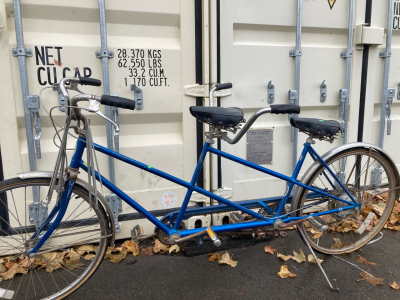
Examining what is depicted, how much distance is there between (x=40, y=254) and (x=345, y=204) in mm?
2182

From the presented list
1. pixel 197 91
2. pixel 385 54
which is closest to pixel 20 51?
pixel 197 91

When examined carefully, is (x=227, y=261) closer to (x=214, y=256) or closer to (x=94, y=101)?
(x=214, y=256)

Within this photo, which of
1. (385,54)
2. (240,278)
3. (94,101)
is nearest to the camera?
(94,101)

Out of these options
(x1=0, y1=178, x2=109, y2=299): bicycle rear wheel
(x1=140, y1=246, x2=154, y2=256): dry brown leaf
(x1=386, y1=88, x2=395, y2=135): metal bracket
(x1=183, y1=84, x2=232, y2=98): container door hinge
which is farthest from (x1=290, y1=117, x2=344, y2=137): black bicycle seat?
(x1=140, y1=246, x2=154, y2=256): dry brown leaf

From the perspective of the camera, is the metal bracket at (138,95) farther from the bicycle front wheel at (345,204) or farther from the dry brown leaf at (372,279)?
the dry brown leaf at (372,279)

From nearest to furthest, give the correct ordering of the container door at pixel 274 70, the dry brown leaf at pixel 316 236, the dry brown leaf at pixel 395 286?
1. the dry brown leaf at pixel 395 286
2. the container door at pixel 274 70
3. the dry brown leaf at pixel 316 236

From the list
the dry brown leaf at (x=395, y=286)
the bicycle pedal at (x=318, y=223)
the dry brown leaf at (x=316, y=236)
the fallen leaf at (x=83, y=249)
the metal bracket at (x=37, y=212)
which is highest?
the metal bracket at (x=37, y=212)

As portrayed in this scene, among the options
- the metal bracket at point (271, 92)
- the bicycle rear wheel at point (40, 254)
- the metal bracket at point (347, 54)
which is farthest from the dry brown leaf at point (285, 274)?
the metal bracket at point (347, 54)

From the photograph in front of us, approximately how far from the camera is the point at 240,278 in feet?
7.16

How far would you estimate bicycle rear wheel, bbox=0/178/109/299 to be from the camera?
1968mm

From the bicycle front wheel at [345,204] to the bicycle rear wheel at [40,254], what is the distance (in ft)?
5.06

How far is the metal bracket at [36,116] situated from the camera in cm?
213

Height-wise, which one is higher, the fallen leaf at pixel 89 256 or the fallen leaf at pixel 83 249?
the fallen leaf at pixel 83 249

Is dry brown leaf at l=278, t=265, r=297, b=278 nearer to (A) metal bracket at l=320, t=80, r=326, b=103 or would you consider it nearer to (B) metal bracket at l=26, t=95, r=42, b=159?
(A) metal bracket at l=320, t=80, r=326, b=103
